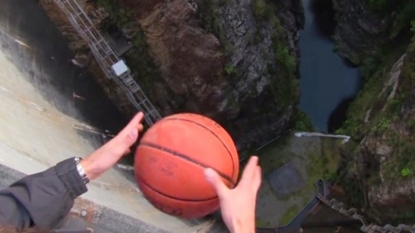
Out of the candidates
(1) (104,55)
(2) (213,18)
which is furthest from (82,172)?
(2) (213,18)

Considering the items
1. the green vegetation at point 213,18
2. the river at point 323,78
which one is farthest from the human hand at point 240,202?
the river at point 323,78

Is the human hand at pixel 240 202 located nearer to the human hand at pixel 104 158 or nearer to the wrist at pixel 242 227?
the wrist at pixel 242 227

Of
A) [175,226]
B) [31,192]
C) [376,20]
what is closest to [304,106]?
[376,20]

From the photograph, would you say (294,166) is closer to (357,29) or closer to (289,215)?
(289,215)

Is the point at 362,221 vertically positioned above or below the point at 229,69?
below

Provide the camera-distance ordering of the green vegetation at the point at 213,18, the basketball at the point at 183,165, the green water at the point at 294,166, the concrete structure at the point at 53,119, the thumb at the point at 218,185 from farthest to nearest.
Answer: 1. the green water at the point at 294,166
2. the green vegetation at the point at 213,18
3. the concrete structure at the point at 53,119
4. the basketball at the point at 183,165
5. the thumb at the point at 218,185

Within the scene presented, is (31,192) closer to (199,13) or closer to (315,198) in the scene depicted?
(199,13)

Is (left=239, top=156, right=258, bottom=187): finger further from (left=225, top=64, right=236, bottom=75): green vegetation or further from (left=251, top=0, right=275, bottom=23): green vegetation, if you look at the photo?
(left=251, top=0, right=275, bottom=23): green vegetation
